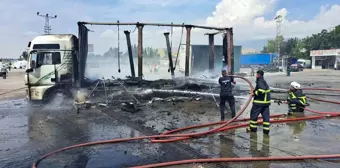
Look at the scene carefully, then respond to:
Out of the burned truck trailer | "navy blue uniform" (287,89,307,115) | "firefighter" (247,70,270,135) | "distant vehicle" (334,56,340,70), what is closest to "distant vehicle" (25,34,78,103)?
the burned truck trailer

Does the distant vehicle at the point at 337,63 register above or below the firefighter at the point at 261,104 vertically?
above

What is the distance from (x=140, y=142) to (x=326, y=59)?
63.5 metres

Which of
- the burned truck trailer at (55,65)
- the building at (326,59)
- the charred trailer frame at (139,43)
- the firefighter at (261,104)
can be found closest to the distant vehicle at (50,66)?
the burned truck trailer at (55,65)

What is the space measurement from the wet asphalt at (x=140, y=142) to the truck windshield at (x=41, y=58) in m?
2.19

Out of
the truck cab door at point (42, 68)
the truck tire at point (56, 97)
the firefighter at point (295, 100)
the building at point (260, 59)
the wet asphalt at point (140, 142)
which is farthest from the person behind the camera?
the building at point (260, 59)

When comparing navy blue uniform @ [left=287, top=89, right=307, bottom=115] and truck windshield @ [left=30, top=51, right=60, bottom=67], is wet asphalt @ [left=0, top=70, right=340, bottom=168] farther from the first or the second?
truck windshield @ [left=30, top=51, right=60, bottom=67]

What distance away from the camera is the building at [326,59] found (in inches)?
2180

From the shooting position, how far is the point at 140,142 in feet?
21.2

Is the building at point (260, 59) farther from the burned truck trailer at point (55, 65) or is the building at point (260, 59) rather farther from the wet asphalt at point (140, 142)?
the burned truck trailer at point (55, 65)

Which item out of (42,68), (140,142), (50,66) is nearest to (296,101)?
(140,142)

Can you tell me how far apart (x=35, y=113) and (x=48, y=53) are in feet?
8.41

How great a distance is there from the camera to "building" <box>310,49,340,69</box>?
55375 millimetres

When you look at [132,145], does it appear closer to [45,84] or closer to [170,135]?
[170,135]

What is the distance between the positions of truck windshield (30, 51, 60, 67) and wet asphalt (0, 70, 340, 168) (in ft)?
7.20
